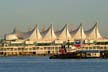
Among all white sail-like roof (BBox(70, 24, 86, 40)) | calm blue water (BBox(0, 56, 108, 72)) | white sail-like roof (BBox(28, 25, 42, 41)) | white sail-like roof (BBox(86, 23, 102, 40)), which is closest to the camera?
calm blue water (BBox(0, 56, 108, 72))

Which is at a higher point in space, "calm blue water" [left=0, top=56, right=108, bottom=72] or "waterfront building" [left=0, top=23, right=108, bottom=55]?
"waterfront building" [left=0, top=23, right=108, bottom=55]

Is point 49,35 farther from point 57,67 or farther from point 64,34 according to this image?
point 57,67

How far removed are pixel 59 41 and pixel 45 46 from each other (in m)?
4.43

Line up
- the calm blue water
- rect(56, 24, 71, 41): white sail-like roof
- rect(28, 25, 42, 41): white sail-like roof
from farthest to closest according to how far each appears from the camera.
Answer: rect(28, 25, 42, 41): white sail-like roof, rect(56, 24, 71, 41): white sail-like roof, the calm blue water

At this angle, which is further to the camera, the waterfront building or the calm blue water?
the waterfront building

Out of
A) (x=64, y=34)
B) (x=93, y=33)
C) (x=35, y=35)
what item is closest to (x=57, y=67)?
(x=93, y=33)

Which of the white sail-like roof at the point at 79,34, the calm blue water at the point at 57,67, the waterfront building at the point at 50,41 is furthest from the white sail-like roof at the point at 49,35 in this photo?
the calm blue water at the point at 57,67

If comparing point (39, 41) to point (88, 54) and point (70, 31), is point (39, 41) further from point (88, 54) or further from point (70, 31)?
point (88, 54)

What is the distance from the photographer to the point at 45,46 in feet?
507

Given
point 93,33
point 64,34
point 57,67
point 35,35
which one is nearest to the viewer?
point 57,67

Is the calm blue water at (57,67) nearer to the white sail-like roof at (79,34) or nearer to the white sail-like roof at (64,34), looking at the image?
the white sail-like roof at (79,34)

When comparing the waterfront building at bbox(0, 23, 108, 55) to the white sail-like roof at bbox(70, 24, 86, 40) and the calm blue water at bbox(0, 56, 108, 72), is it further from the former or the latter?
the calm blue water at bbox(0, 56, 108, 72)

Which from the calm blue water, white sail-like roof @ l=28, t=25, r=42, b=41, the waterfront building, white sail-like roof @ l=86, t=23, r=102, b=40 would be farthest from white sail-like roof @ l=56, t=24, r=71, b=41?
the calm blue water

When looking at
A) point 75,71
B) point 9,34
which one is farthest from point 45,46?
point 75,71
